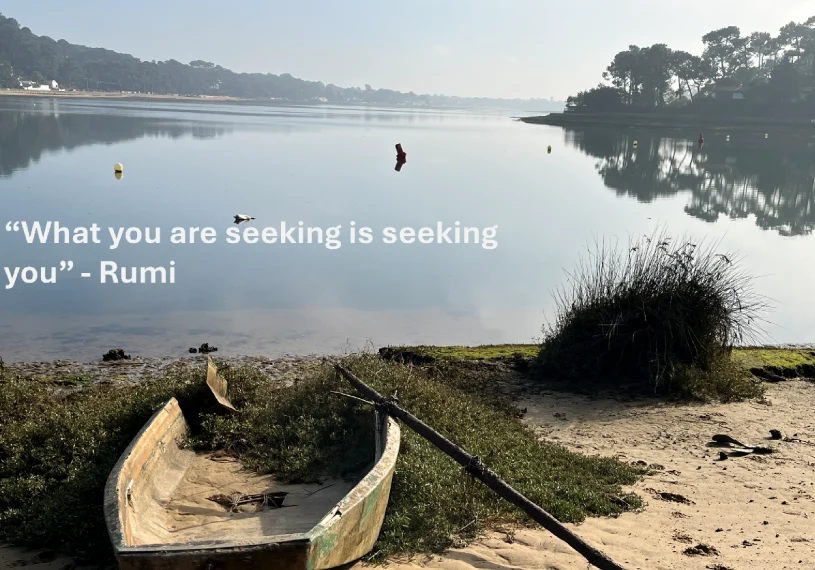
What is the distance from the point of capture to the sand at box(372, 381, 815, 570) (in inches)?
201

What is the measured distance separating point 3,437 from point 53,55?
212649 millimetres

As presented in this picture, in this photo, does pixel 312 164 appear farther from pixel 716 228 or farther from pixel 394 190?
pixel 716 228

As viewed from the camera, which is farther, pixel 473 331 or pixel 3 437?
pixel 473 331

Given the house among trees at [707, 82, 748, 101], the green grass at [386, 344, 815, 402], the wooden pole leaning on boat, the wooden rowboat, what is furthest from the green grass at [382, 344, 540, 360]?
the house among trees at [707, 82, 748, 101]

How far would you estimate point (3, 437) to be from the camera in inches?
257

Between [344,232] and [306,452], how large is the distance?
47.8ft

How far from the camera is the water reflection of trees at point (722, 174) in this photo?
27.9 m

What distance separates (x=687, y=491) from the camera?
21.5ft

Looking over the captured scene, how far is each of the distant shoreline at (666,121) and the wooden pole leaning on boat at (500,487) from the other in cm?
8139

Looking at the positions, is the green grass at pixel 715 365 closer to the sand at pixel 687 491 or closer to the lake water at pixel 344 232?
the sand at pixel 687 491

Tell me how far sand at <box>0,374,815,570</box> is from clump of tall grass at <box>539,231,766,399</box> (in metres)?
0.48

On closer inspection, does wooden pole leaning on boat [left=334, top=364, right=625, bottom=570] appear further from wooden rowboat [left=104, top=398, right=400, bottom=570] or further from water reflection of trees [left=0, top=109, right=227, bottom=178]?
water reflection of trees [left=0, top=109, right=227, bottom=178]

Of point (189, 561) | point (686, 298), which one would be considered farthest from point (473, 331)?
point (189, 561)

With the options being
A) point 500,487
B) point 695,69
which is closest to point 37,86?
point 695,69
